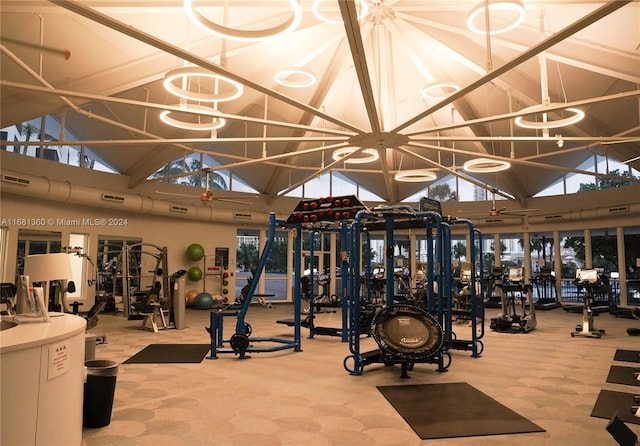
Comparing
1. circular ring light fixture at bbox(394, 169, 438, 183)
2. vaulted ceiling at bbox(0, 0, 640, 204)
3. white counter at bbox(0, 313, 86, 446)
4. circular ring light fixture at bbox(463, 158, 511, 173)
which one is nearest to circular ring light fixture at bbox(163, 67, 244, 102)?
vaulted ceiling at bbox(0, 0, 640, 204)

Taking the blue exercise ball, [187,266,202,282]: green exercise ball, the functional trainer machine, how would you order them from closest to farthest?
the functional trainer machine < the blue exercise ball < [187,266,202,282]: green exercise ball

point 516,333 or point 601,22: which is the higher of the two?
point 601,22

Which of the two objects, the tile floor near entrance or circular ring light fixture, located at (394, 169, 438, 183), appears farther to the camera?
circular ring light fixture, located at (394, 169, 438, 183)

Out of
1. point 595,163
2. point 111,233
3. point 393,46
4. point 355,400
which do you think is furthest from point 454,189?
point 355,400

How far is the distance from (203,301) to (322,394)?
9.45m

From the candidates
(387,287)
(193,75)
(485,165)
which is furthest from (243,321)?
(485,165)

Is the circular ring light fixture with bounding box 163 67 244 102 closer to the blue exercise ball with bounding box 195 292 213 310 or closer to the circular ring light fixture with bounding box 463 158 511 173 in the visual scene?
the circular ring light fixture with bounding box 463 158 511 173

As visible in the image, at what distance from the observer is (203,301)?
13688 millimetres

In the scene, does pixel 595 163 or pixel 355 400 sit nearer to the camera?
pixel 355 400

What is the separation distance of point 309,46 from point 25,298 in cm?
673

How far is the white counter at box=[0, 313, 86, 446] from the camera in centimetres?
252

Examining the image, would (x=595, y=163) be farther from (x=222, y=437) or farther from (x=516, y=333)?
(x=222, y=437)

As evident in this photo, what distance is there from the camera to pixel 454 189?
57.2 feet

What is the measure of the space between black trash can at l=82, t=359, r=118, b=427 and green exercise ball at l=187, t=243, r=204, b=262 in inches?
406
